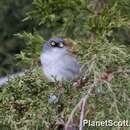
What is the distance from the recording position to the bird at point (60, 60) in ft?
9.81

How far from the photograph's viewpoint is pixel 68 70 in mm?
3023

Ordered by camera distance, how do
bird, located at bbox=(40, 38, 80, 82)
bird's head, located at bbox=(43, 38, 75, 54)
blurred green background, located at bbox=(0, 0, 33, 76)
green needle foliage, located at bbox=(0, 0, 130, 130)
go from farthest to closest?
blurred green background, located at bbox=(0, 0, 33, 76), bird's head, located at bbox=(43, 38, 75, 54), bird, located at bbox=(40, 38, 80, 82), green needle foliage, located at bbox=(0, 0, 130, 130)

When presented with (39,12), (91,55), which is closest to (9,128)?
(91,55)

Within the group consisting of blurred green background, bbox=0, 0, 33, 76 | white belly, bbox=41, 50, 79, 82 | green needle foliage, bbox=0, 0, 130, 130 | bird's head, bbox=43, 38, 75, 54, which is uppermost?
green needle foliage, bbox=0, 0, 130, 130

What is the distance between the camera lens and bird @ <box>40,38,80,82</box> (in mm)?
2990

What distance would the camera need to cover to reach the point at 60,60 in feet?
10.2

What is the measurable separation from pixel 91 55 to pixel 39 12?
51.8 inches

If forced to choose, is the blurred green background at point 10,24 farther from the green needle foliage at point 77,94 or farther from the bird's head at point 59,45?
the green needle foliage at point 77,94

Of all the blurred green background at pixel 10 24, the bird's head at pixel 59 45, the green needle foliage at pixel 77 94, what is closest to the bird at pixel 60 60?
the bird's head at pixel 59 45

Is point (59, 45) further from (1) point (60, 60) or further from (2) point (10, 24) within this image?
(2) point (10, 24)

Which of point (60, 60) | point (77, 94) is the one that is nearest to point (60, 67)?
point (60, 60)

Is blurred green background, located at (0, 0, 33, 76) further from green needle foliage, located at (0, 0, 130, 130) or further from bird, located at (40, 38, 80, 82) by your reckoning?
green needle foliage, located at (0, 0, 130, 130)

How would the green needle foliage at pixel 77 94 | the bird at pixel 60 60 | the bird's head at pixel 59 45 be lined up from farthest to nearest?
the bird's head at pixel 59 45 → the bird at pixel 60 60 → the green needle foliage at pixel 77 94

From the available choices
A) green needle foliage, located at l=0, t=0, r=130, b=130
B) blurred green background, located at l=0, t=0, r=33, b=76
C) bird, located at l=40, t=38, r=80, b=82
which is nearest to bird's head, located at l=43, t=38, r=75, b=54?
bird, located at l=40, t=38, r=80, b=82
